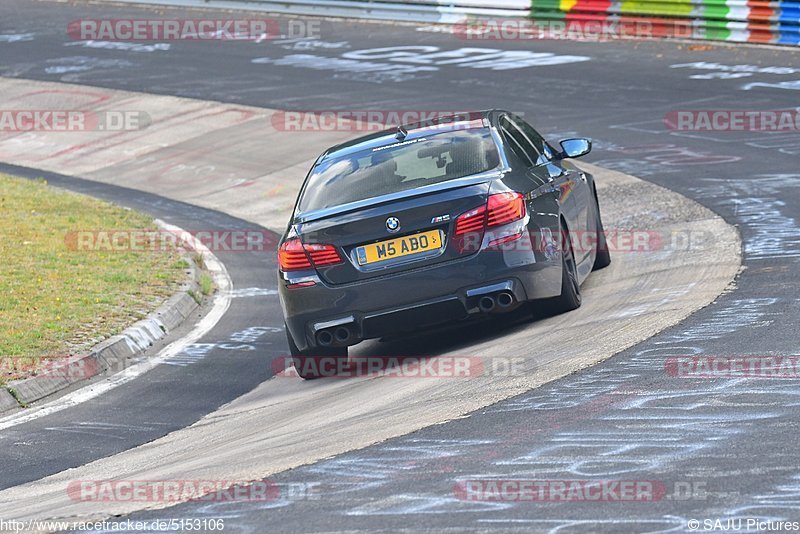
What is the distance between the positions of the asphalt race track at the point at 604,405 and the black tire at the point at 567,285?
75cm

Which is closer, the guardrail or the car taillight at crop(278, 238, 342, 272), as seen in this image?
the car taillight at crop(278, 238, 342, 272)

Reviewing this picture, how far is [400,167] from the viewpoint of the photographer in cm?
951

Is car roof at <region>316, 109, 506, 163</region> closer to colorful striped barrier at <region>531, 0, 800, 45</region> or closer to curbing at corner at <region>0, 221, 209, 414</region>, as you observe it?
curbing at corner at <region>0, 221, 209, 414</region>

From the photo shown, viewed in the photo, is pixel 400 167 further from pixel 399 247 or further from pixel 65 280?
pixel 65 280

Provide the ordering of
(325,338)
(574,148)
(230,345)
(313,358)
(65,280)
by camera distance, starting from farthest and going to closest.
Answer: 1. (65,280)
2. (230,345)
3. (574,148)
4. (313,358)
5. (325,338)

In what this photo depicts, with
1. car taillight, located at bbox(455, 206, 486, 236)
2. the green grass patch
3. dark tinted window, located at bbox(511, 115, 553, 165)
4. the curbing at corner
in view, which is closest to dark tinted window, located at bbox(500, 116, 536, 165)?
A: dark tinted window, located at bbox(511, 115, 553, 165)

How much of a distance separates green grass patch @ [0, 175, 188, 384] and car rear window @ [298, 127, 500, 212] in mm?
2589

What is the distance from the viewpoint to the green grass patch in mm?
10977

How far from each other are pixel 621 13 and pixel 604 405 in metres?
20.0

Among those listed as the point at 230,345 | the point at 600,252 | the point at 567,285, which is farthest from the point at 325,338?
the point at 600,252

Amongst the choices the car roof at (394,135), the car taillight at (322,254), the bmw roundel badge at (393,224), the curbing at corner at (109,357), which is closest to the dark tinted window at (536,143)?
the car roof at (394,135)

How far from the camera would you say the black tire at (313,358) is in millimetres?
9359

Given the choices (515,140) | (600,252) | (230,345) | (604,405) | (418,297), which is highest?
(515,140)

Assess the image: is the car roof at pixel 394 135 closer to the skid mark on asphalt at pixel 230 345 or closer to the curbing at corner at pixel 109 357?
the skid mark on asphalt at pixel 230 345
